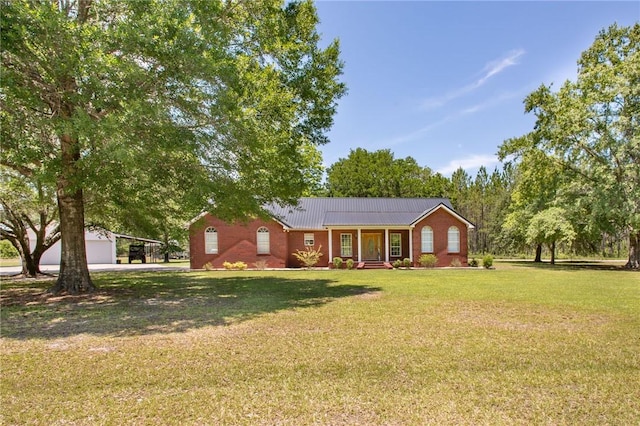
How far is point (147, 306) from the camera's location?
35.4 ft

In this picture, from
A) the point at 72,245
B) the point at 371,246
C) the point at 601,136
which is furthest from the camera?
the point at 371,246

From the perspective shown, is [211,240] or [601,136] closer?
[601,136]

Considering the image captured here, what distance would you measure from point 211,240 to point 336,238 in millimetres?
8975

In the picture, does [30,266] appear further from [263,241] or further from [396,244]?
[396,244]

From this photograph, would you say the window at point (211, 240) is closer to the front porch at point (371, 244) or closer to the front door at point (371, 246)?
the front porch at point (371, 244)

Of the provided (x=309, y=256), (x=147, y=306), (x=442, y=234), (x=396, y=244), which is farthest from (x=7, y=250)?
(x=442, y=234)

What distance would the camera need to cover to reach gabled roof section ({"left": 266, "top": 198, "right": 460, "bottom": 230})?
91.0 feet

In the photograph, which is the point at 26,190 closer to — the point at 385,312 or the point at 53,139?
the point at 53,139

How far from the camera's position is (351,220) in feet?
92.5

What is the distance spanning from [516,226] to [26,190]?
108 feet

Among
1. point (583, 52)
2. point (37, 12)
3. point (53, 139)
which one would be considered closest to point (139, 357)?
point (37, 12)

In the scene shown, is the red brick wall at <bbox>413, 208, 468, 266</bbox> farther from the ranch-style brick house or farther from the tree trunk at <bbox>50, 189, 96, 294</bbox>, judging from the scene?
the tree trunk at <bbox>50, 189, 96, 294</bbox>

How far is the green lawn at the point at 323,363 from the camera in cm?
408

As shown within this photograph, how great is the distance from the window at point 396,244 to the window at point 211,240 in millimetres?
12885
